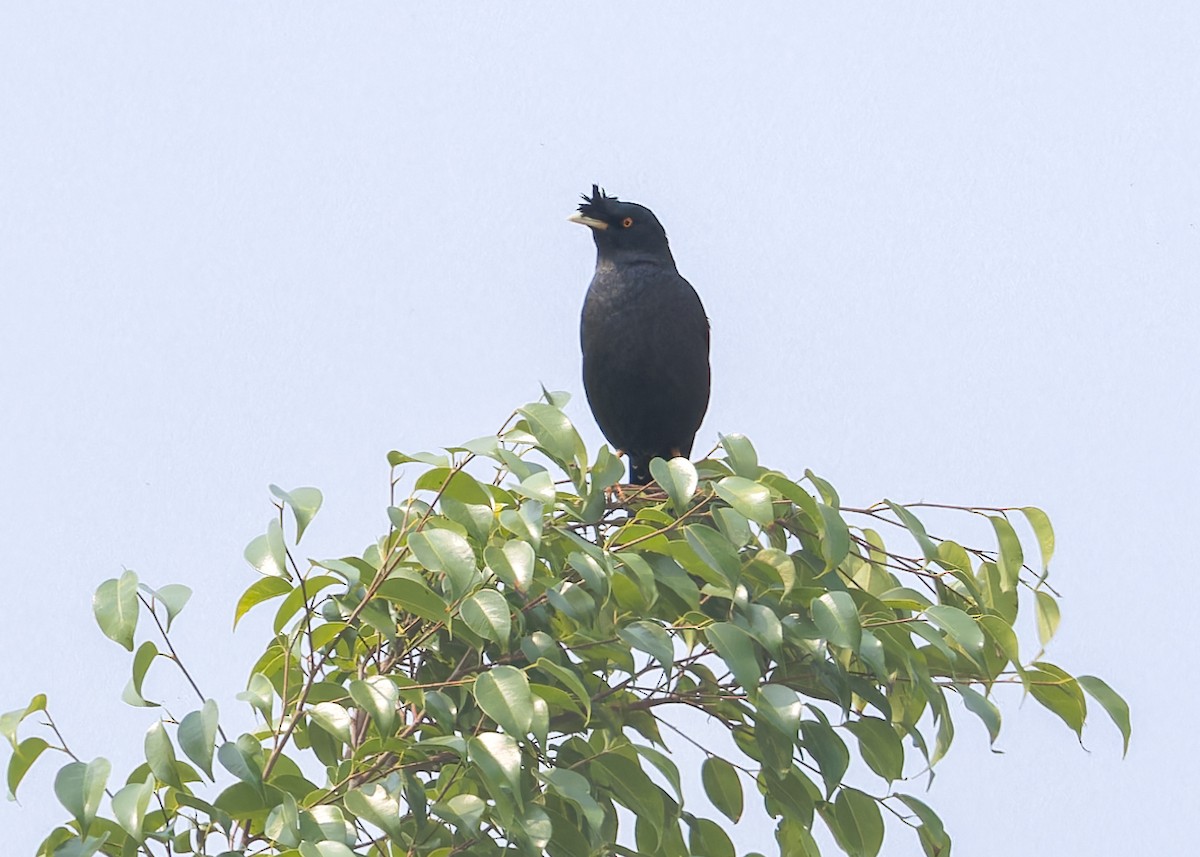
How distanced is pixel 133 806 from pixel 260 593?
1.69 ft

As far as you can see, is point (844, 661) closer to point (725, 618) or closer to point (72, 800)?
point (725, 618)

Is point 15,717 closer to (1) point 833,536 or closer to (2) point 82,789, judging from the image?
(2) point 82,789

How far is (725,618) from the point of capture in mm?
2834

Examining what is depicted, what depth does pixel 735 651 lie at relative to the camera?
254cm

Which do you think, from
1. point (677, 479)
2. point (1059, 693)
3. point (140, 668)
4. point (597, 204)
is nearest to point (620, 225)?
point (597, 204)

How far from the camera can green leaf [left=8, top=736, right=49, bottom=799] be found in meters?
2.45

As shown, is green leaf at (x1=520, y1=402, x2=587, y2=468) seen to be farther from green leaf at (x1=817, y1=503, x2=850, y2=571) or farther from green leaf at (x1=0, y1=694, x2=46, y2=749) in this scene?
green leaf at (x1=0, y1=694, x2=46, y2=749)

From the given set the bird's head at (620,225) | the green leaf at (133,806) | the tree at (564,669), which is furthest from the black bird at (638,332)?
the green leaf at (133,806)

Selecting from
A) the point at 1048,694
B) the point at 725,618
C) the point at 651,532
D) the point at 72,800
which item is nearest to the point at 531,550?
the point at 651,532

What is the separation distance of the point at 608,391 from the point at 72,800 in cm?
273

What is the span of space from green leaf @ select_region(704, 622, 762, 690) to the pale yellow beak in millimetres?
2492

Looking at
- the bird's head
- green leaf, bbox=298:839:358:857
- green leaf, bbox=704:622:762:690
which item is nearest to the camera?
green leaf, bbox=298:839:358:857

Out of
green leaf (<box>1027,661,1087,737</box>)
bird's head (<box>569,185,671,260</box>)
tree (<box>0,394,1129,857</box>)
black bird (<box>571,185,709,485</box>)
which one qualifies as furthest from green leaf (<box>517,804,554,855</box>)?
bird's head (<box>569,185,671,260</box>)

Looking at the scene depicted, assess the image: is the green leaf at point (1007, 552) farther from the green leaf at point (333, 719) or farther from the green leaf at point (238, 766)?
the green leaf at point (238, 766)
